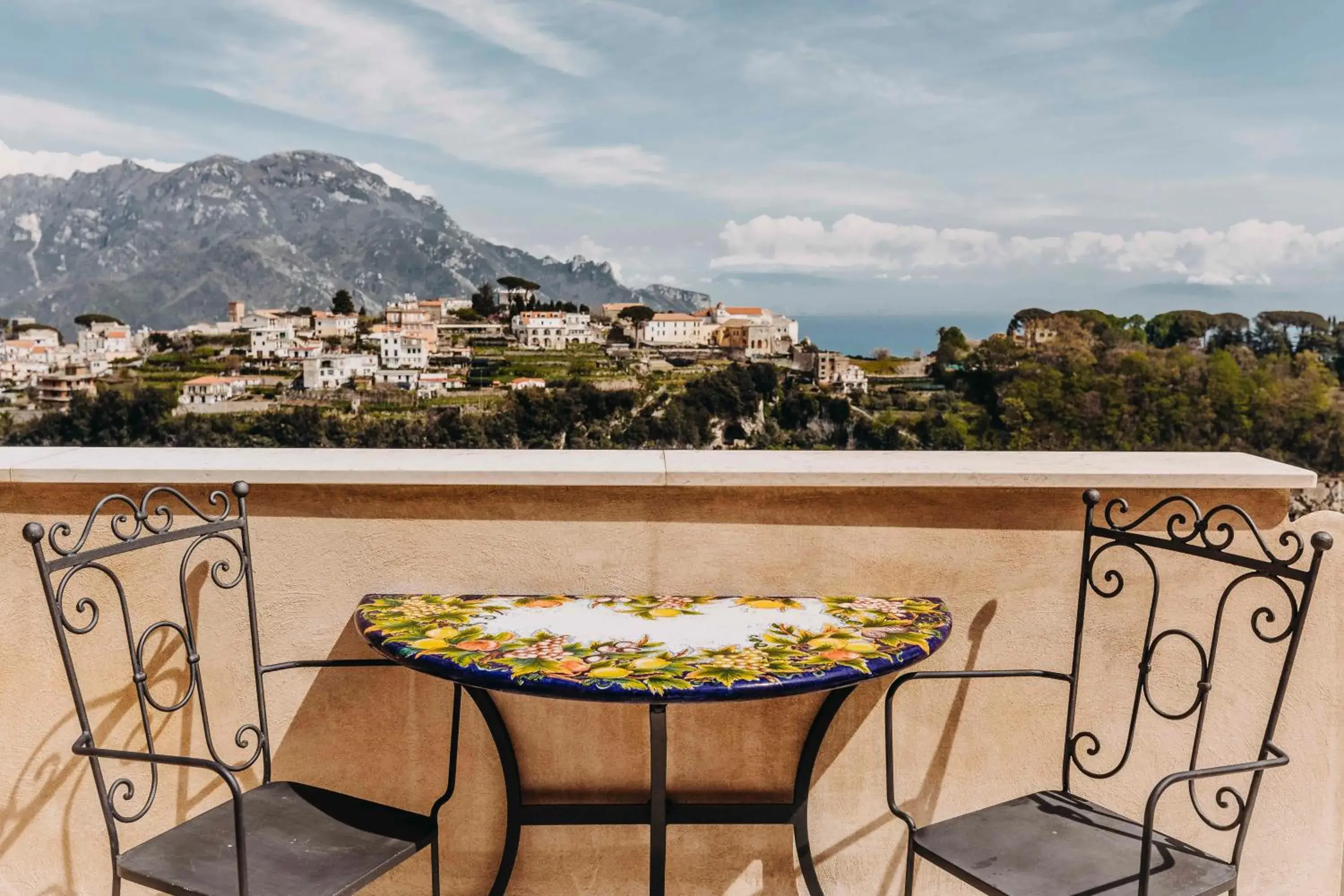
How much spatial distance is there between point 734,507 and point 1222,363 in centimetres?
4460

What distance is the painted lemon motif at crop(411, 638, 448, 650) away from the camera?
4.24ft

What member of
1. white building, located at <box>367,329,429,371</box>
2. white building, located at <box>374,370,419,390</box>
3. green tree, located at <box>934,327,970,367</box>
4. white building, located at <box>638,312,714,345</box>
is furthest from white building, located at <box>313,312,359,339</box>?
green tree, located at <box>934,327,970,367</box>

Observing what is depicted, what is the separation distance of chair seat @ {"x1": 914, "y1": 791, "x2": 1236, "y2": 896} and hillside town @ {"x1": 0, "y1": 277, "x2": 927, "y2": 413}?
3329 centimetres

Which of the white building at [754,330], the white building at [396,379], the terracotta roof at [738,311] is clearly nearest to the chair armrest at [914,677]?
the white building at [396,379]

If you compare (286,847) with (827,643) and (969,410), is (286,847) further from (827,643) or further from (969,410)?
(969,410)

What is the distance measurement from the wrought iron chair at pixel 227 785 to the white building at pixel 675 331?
36.6 meters

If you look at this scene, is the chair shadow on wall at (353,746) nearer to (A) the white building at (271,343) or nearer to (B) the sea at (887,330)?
(A) the white building at (271,343)

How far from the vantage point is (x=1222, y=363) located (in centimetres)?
3966

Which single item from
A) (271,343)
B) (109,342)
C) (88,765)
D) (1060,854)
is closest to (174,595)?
(88,765)

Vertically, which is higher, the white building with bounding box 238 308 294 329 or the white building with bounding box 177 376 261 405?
the white building with bounding box 238 308 294 329

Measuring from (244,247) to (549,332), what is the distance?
2164 cm

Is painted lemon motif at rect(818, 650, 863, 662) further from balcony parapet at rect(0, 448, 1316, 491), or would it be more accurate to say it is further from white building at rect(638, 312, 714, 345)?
white building at rect(638, 312, 714, 345)

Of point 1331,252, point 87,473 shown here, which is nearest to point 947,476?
point 87,473

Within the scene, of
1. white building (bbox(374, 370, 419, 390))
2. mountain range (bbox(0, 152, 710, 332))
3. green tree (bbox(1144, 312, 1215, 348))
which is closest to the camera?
white building (bbox(374, 370, 419, 390))
